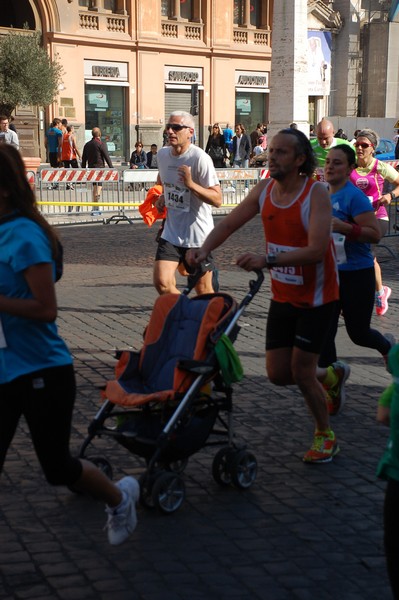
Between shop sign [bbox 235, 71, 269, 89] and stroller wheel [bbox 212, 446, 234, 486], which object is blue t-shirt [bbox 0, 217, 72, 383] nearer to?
stroller wheel [bbox 212, 446, 234, 486]

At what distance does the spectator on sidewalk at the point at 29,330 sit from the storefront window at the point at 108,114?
1473 inches

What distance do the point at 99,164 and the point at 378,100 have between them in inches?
1356

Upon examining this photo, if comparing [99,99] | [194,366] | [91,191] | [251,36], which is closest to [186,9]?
[251,36]

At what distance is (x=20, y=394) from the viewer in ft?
13.5

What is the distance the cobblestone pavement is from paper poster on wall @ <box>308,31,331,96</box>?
45.8m

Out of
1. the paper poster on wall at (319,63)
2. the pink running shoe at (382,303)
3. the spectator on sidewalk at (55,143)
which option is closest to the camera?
the pink running shoe at (382,303)

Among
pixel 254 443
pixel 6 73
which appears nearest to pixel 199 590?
pixel 254 443

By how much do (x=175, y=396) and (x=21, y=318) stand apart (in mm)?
1219

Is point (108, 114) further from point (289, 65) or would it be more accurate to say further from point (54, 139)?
point (289, 65)

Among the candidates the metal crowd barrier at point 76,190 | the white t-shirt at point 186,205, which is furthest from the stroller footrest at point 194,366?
the metal crowd barrier at point 76,190

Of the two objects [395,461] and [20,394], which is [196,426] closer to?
[20,394]

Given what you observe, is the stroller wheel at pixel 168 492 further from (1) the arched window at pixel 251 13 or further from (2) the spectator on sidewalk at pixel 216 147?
(1) the arched window at pixel 251 13

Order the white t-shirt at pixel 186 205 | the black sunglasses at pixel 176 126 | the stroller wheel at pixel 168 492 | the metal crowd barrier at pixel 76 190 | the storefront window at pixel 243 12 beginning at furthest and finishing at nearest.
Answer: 1. the storefront window at pixel 243 12
2. the metal crowd barrier at pixel 76 190
3. the white t-shirt at pixel 186 205
4. the black sunglasses at pixel 176 126
5. the stroller wheel at pixel 168 492

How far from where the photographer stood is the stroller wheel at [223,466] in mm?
5371
